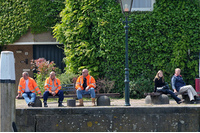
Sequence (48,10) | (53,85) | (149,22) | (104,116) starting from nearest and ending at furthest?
(104,116) → (53,85) → (149,22) → (48,10)

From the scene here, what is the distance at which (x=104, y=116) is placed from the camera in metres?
8.58

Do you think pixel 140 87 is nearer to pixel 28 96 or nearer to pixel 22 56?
pixel 28 96

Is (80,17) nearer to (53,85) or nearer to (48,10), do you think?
(48,10)

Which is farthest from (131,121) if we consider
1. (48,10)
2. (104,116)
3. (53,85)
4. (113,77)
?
(48,10)

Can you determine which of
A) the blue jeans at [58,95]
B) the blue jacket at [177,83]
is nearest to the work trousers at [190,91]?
the blue jacket at [177,83]

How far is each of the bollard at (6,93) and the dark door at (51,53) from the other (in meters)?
9.06

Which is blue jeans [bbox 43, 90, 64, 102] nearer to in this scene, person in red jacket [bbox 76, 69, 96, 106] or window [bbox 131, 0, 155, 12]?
person in red jacket [bbox 76, 69, 96, 106]

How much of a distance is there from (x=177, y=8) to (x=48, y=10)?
5822 millimetres

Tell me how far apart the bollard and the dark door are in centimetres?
906

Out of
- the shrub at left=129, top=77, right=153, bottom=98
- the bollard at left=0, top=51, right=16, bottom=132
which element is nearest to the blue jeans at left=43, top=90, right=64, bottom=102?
the bollard at left=0, top=51, right=16, bottom=132

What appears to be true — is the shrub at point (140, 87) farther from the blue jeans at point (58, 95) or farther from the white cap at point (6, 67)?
the white cap at point (6, 67)

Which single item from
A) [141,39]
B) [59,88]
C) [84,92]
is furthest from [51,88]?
[141,39]

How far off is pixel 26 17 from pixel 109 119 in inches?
371

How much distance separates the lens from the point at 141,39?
1468cm
